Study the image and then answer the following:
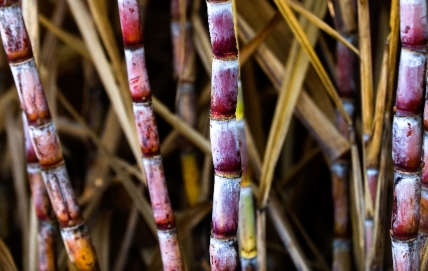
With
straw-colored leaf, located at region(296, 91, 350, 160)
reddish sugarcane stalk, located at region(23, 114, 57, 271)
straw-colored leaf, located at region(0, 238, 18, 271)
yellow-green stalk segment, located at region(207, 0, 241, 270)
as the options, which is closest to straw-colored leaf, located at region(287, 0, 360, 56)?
straw-colored leaf, located at region(296, 91, 350, 160)

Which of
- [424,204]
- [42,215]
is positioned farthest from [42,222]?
[424,204]

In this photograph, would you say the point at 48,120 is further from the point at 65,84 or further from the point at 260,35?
the point at 65,84

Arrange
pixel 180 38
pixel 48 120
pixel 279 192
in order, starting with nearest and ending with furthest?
pixel 48 120, pixel 180 38, pixel 279 192

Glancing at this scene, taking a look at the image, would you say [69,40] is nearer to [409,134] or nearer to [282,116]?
[282,116]

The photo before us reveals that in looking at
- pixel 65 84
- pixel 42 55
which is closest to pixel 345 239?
pixel 42 55

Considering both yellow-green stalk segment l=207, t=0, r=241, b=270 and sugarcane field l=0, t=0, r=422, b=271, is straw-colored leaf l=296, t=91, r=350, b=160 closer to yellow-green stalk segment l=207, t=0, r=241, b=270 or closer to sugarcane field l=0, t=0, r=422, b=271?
sugarcane field l=0, t=0, r=422, b=271
